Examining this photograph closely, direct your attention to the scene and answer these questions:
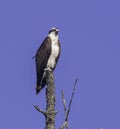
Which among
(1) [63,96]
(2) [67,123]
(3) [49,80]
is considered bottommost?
(2) [67,123]

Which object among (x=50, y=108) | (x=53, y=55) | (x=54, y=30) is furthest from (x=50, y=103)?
(x=54, y=30)

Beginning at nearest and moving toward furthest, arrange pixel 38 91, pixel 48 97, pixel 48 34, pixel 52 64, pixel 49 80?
pixel 48 97 < pixel 49 80 < pixel 38 91 < pixel 52 64 < pixel 48 34

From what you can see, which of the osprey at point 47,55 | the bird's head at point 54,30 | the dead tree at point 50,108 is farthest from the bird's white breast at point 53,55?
the dead tree at point 50,108

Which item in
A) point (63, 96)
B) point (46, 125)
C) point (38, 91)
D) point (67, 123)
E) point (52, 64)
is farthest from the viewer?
point (52, 64)

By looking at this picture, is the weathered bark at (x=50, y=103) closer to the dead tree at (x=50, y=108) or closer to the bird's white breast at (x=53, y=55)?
the dead tree at (x=50, y=108)

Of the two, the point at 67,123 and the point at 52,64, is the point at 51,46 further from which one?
the point at 67,123

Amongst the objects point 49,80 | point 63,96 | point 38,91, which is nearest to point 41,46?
point 38,91

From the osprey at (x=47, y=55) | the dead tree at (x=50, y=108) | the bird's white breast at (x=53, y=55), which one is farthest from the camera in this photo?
the bird's white breast at (x=53, y=55)

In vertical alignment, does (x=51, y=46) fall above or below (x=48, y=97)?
above

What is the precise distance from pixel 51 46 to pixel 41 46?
32 cm

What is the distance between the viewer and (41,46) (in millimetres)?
14586

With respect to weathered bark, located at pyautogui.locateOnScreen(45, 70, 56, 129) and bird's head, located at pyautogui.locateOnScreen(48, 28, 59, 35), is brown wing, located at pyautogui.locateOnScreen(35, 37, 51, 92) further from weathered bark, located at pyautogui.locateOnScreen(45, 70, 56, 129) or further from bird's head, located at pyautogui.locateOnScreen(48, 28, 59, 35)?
weathered bark, located at pyautogui.locateOnScreen(45, 70, 56, 129)

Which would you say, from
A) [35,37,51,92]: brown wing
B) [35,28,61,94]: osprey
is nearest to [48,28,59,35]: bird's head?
[35,28,61,94]: osprey

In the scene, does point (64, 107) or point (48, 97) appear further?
point (48, 97)
